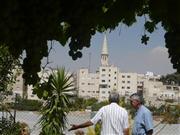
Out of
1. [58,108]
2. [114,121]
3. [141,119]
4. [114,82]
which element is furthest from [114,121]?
[114,82]

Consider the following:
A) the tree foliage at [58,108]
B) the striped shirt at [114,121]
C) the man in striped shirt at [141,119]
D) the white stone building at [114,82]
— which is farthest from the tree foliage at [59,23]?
the white stone building at [114,82]

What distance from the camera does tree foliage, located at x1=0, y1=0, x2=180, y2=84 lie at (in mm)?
1200

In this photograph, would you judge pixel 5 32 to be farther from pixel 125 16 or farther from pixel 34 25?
pixel 125 16

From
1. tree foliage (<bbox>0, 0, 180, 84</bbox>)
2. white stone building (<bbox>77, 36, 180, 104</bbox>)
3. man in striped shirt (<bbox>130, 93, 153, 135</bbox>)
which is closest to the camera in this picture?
tree foliage (<bbox>0, 0, 180, 84</bbox>)

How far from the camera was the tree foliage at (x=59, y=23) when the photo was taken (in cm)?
120

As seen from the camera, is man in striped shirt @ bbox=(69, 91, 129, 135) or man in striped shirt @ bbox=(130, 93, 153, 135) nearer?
man in striped shirt @ bbox=(69, 91, 129, 135)

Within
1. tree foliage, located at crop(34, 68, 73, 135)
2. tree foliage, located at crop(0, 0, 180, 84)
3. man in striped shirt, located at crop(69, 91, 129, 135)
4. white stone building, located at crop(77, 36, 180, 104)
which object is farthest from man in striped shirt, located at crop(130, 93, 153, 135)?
white stone building, located at crop(77, 36, 180, 104)

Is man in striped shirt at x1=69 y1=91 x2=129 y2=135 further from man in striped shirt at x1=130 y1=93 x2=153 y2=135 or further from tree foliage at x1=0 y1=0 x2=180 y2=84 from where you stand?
tree foliage at x1=0 y1=0 x2=180 y2=84

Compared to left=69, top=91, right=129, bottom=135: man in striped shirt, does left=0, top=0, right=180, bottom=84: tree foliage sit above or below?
above

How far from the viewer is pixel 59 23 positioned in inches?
51.1

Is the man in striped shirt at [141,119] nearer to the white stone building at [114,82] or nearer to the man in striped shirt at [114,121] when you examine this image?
the man in striped shirt at [114,121]

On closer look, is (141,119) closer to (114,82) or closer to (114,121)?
(114,121)

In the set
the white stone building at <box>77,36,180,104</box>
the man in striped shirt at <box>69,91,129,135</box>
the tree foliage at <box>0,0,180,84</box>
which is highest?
the white stone building at <box>77,36,180,104</box>

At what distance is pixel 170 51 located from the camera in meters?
1.30
